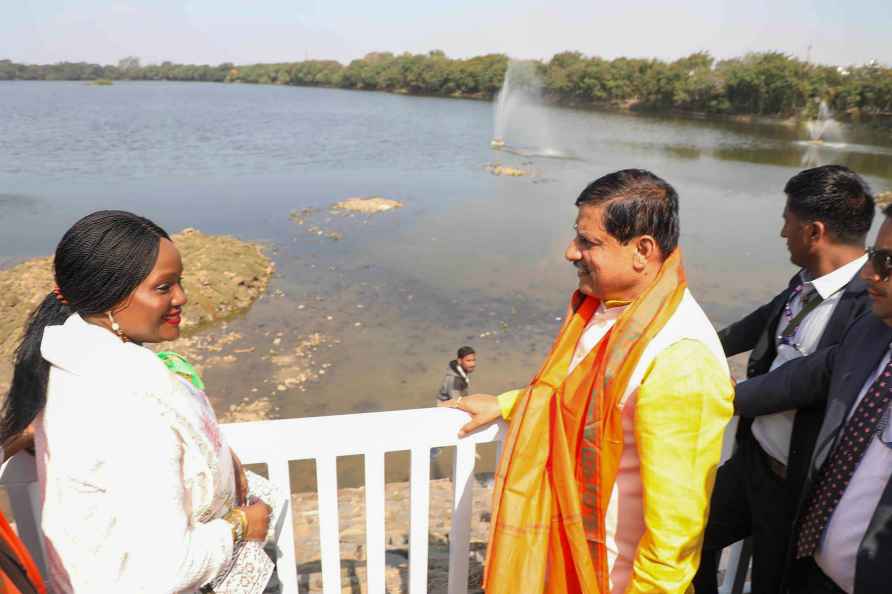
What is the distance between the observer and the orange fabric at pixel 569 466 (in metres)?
1.49

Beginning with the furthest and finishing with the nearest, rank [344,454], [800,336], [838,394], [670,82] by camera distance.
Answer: [670,82], [800,336], [344,454], [838,394]

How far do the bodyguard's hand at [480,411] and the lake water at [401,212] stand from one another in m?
5.67

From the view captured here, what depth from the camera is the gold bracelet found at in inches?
59.5

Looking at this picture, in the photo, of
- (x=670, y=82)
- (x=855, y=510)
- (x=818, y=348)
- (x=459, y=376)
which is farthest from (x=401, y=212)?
(x=670, y=82)

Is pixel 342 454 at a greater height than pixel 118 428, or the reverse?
pixel 118 428

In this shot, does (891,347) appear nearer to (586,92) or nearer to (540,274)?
(540,274)

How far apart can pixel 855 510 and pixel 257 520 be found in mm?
1611

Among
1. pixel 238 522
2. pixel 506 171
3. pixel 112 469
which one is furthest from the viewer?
pixel 506 171

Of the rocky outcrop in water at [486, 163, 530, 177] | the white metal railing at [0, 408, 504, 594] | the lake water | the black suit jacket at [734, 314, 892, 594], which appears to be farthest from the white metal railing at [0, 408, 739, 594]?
the rocky outcrop in water at [486, 163, 530, 177]

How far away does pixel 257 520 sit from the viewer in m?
1.60

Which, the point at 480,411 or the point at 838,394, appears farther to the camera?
the point at 480,411

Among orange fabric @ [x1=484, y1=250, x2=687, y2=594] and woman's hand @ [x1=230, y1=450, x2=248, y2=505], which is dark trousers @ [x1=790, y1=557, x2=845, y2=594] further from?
woman's hand @ [x1=230, y1=450, x2=248, y2=505]

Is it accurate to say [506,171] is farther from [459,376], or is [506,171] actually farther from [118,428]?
[118,428]

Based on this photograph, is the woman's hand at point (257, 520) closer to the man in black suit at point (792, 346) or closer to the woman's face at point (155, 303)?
the woman's face at point (155, 303)
